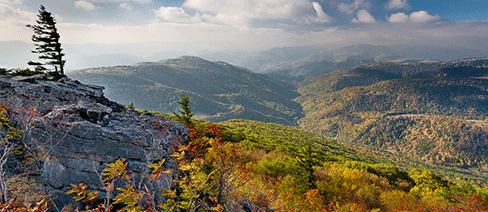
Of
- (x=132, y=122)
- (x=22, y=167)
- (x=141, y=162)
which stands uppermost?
(x=132, y=122)

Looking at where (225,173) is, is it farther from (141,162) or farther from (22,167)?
(22,167)

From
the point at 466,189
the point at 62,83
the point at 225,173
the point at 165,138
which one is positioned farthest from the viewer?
the point at 466,189

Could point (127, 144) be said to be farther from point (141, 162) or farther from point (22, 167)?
point (22, 167)

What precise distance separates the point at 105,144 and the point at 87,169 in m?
1.30

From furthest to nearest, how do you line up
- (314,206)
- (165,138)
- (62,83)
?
1. (62,83)
2. (314,206)
3. (165,138)

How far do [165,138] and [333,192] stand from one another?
52.6 ft

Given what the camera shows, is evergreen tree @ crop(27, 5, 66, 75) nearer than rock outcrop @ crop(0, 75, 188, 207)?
No

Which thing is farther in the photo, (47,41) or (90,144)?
(47,41)

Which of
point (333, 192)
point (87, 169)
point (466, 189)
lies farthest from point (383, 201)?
point (87, 169)

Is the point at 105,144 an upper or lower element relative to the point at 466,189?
upper

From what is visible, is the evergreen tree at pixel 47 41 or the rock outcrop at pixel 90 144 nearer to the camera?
the rock outcrop at pixel 90 144

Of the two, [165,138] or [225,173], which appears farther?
[165,138]

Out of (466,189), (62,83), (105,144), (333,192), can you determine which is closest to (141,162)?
(105,144)

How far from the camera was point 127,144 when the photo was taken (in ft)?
28.2
